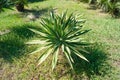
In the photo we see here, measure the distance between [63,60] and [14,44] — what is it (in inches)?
78.1

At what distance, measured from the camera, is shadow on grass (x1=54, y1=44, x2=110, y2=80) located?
26.6 ft

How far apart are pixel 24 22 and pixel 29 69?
3850 mm

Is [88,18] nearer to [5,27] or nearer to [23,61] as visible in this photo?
[5,27]

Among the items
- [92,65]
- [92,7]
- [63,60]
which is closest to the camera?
[92,65]

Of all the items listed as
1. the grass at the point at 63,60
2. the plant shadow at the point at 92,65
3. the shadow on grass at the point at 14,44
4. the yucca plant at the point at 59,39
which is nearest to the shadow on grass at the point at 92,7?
the grass at the point at 63,60

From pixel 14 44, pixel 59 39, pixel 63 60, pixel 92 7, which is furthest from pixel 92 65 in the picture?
pixel 92 7

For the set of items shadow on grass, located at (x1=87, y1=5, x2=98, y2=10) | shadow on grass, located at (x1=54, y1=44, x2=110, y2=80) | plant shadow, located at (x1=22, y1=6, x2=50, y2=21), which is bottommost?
shadow on grass, located at (x1=54, y1=44, x2=110, y2=80)

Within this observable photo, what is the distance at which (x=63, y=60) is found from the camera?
855 centimetres

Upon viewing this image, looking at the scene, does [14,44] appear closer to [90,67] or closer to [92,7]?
[90,67]

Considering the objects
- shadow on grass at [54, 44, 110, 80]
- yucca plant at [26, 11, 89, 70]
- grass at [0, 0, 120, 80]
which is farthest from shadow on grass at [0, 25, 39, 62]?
shadow on grass at [54, 44, 110, 80]

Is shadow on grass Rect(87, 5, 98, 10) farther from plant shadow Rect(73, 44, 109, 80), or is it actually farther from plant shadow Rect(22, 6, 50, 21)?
plant shadow Rect(73, 44, 109, 80)

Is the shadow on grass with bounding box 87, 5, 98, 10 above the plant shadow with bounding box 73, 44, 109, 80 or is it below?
above

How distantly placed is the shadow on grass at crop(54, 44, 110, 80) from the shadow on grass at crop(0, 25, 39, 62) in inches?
67.8

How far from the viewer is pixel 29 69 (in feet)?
28.1
